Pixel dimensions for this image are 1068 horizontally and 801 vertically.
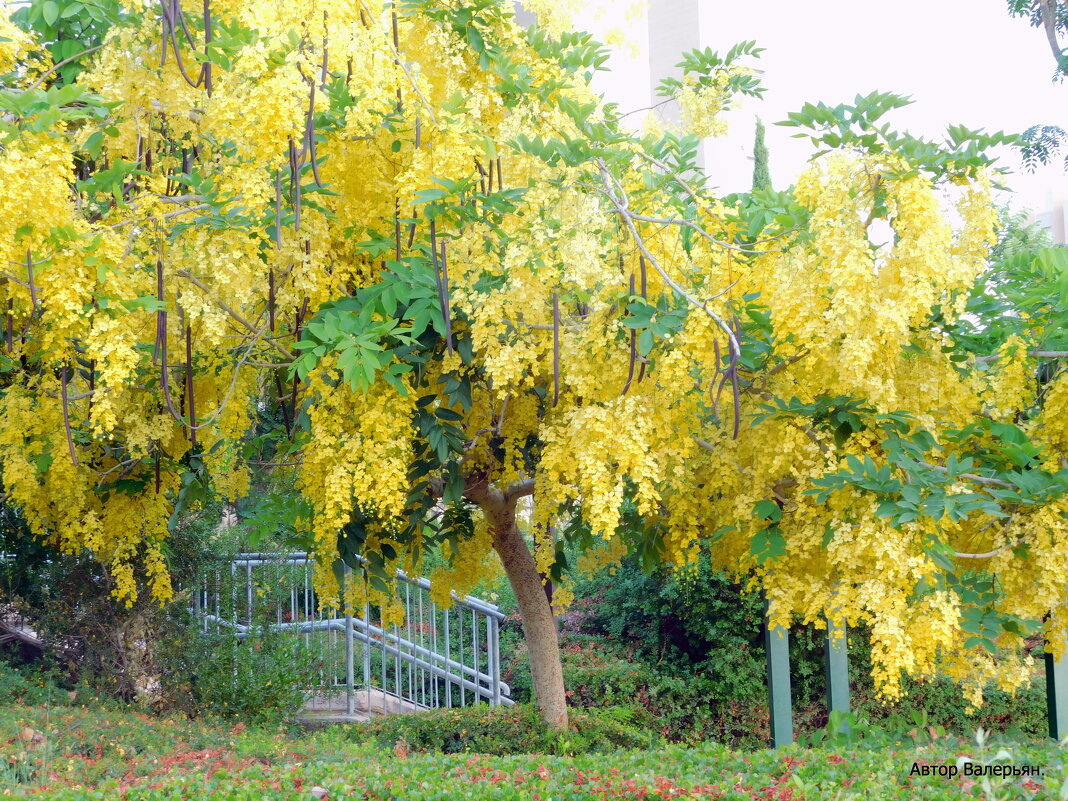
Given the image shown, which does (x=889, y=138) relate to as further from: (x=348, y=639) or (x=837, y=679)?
(x=348, y=639)

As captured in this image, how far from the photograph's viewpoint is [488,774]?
4484 millimetres

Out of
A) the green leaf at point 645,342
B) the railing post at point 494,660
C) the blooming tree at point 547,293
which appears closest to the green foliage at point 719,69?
the blooming tree at point 547,293

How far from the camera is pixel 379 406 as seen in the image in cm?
486

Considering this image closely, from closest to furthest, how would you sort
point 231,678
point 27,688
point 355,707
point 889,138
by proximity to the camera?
point 889,138
point 27,688
point 231,678
point 355,707

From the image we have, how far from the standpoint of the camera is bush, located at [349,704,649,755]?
7.07m

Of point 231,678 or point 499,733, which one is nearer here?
point 499,733

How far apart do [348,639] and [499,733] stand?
215cm

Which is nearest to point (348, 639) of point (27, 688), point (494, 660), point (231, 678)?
point (231, 678)

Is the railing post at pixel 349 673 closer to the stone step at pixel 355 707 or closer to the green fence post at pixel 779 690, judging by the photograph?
the stone step at pixel 355 707

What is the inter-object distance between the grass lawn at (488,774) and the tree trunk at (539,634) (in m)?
1.89

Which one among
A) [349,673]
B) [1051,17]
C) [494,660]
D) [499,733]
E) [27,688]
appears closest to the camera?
[27,688]

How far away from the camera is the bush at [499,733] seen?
7.07 metres

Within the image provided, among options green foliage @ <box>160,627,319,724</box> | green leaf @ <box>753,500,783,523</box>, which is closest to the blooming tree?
green leaf @ <box>753,500,783,523</box>

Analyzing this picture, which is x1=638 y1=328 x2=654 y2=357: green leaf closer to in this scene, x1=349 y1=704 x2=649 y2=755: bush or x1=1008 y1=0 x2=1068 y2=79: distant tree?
x1=349 y1=704 x2=649 y2=755: bush
